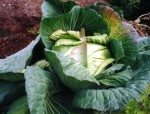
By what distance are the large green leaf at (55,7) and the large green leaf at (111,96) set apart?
0.74 meters

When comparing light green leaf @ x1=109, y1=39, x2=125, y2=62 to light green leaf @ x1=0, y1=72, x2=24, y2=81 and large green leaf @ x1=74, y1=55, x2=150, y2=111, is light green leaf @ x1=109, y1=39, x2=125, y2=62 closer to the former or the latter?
large green leaf @ x1=74, y1=55, x2=150, y2=111

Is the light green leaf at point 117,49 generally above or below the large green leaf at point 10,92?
above

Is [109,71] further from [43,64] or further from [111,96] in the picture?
[43,64]

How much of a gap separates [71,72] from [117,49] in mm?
494

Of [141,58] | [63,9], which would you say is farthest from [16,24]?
[141,58]

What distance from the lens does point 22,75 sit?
2.89 metres

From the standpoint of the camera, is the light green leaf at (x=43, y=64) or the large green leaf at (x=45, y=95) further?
the light green leaf at (x=43, y=64)

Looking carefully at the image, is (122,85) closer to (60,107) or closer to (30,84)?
(60,107)

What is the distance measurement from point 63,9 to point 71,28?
202 millimetres

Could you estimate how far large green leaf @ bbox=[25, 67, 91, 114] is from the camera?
256 cm

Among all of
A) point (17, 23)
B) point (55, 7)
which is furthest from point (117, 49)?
point (17, 23)

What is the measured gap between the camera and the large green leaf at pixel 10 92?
10.1 feet

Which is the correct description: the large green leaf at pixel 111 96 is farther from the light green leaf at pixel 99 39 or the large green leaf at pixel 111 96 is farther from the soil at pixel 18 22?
the soil at pixel 18 22

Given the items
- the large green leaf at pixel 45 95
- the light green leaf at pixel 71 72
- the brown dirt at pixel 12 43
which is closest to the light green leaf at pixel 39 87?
the large green leaf at pixel 45 95
